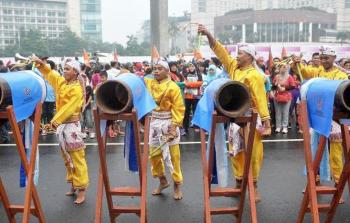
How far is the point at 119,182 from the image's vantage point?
6398mm

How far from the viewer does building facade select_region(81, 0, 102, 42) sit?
393 feet

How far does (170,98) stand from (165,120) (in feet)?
1.01

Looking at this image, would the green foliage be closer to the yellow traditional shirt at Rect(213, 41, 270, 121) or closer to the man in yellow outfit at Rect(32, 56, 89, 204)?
the man in yellow outfit at Rect(32, 56, 89, 204)

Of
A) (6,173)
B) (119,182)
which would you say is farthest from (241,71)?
(6,173)

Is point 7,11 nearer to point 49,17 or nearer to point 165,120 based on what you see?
point 49,17

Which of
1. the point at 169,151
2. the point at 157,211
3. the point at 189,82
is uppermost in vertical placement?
the point at 189,82

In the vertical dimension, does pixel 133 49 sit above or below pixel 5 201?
above

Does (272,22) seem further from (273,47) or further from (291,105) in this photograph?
(291,105)

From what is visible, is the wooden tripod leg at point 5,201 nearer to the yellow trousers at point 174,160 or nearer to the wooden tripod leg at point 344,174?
the yellow trousers at point 174,160

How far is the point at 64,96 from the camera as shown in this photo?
5348mm

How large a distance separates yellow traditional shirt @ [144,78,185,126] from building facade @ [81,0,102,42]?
11704cm

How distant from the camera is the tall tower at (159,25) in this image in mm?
39250

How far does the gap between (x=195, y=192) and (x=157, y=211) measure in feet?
2.77

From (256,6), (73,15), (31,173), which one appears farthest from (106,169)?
Answer: (256,6)
